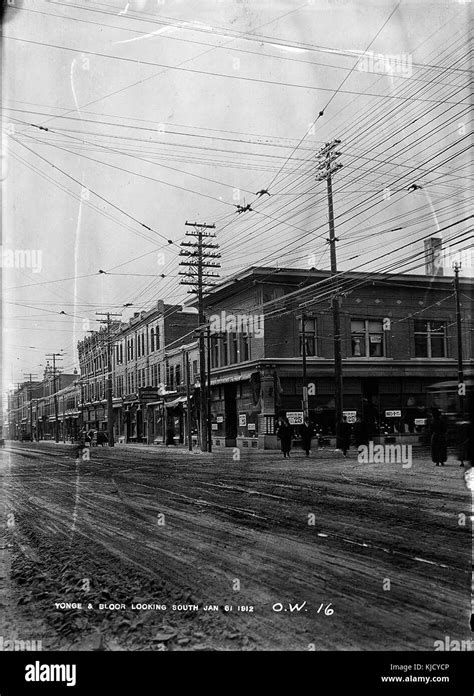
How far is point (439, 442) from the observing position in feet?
50.5

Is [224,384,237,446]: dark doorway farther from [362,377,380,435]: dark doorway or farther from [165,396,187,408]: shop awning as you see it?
[362,377,380,435]: dark doorway

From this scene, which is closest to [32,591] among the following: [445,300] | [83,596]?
[83,596]

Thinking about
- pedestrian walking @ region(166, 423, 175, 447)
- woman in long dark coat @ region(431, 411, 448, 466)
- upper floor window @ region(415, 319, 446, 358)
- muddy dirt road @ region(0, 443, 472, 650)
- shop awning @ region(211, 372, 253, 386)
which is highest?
upper floor window @ region(415, 319, 446, 358)

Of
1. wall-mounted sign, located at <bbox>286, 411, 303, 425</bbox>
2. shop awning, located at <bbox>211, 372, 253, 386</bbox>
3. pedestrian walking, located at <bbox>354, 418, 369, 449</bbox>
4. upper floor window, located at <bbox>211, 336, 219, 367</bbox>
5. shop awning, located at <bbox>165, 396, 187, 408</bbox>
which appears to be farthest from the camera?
shop awning, located at <bbox>165, 396, 187, 408</bbox>

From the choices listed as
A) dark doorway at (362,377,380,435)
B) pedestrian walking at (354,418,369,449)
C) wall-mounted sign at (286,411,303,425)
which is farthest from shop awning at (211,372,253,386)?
pedestrian walking at (354,418,369,449)

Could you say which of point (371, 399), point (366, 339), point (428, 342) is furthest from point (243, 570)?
point (428, 342)

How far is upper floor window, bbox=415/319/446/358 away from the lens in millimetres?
28562

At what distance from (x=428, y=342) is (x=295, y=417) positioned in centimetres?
733

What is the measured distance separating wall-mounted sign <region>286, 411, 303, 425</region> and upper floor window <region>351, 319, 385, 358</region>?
12.8 feet

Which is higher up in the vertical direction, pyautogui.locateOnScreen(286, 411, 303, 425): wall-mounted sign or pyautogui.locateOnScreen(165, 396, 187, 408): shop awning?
pyautogui.locateOnScreen(165, 396, 187, 408): shop awning

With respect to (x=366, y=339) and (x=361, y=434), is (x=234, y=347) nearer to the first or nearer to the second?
(x=366, y=339)

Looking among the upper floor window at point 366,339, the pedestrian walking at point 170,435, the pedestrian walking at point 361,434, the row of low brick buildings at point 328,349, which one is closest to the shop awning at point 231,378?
the row of low brick buildings at point 328,349

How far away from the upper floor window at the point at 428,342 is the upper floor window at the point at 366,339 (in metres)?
1.72
